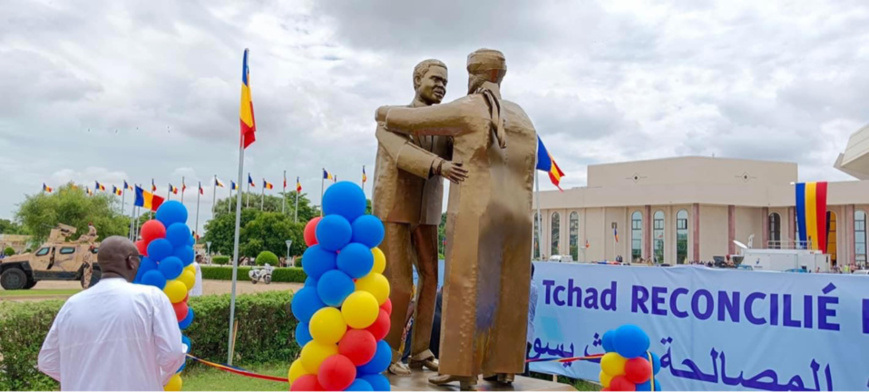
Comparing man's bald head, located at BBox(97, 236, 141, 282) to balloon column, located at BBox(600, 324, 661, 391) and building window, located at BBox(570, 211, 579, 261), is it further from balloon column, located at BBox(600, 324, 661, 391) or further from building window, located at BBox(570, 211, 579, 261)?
building window, located at BBox(570, 211, 579, 261)

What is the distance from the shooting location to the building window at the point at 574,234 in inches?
2191

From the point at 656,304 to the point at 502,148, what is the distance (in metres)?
3.94

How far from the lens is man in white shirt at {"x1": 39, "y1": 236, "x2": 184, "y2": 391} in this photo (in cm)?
307

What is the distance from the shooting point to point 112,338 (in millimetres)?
3070

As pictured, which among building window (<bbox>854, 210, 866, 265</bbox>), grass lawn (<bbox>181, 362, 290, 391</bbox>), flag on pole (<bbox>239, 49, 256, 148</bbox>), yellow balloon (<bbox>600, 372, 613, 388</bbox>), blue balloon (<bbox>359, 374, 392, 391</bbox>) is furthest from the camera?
building window (<bbox>854, 210, 866, 265</bbox>)

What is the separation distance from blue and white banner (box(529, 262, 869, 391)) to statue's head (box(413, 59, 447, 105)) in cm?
382

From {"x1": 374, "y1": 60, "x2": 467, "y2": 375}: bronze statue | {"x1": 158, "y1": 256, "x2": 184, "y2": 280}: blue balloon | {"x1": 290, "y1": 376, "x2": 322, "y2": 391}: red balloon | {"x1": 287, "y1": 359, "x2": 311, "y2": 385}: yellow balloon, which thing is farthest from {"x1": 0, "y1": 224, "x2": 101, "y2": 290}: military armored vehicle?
{"x1": 290, "y1": 376, "x2": 322, "y2": 391}: red balloon

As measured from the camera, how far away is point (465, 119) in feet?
15.5

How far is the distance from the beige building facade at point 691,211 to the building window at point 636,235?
3.2 inches

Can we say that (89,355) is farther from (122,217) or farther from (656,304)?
(122,217)

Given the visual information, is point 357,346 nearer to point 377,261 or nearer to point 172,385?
point 377,261

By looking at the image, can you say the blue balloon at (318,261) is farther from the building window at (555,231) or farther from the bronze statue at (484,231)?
the building window at (555,231)

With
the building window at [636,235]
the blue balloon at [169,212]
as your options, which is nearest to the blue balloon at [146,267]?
the blue balloon at [169,212]

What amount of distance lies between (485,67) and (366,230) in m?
1.79
